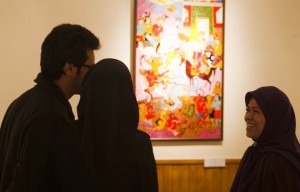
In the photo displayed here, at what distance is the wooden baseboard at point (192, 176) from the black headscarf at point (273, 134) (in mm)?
955

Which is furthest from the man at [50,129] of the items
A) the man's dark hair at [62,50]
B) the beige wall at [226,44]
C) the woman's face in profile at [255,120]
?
the beige wall at [226,44]

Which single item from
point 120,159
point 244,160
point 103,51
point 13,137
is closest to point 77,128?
point 120,159

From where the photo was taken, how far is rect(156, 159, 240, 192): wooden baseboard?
2877 millimetres

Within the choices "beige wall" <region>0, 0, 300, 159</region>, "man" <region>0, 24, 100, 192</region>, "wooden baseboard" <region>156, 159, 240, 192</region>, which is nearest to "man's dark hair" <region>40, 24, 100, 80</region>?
"man" <region>0, 24, 100, 192</region>

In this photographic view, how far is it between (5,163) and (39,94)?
26 centimetres

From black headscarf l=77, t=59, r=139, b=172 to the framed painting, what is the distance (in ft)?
5.54

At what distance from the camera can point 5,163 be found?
3.98ft

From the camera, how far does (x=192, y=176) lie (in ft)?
9.55

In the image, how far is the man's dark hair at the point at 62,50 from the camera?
4.30ft

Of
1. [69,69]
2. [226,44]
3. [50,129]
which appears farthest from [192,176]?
[50,129]

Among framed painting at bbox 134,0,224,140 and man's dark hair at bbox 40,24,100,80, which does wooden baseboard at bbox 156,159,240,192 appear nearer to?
framed painting at bbox 134,0,224,140

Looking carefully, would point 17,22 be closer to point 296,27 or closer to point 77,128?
point 77,128

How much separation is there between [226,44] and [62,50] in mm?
1926

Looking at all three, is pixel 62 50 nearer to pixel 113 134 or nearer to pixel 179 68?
pixel 113 134
